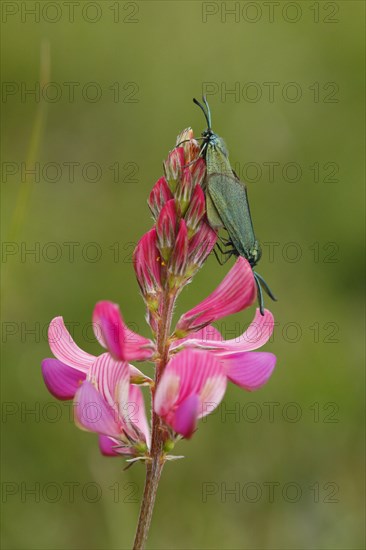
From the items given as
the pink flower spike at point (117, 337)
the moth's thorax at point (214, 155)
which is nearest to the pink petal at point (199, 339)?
the pink flower spike at point (117, 337)

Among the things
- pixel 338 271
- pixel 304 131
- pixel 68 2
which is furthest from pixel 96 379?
pixel 68 2

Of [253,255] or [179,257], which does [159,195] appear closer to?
[179,257]

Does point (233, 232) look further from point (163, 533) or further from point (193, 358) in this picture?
point (163, 533)

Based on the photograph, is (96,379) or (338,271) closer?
(96,379)

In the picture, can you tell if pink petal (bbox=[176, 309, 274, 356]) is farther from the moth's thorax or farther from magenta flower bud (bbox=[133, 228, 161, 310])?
the moth's thorax

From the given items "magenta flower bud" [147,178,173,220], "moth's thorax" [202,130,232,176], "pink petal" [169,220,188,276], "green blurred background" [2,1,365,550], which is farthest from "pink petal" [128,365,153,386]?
"green blurred background" [2,1,365,550]

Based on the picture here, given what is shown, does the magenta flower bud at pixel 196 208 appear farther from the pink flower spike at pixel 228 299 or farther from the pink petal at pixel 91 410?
the pink petal at pixel 91 410

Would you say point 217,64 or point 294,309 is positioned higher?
point 217,64
